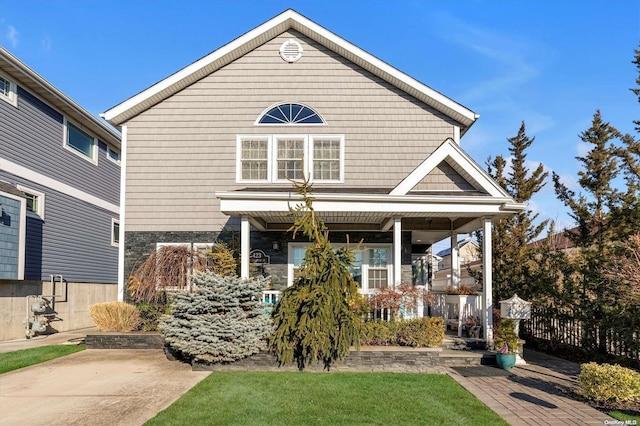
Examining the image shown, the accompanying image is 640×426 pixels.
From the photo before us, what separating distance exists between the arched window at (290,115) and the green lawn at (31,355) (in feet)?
25.3

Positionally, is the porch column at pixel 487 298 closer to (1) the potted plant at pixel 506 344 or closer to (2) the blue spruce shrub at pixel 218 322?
(1) the potted plant at pixel 506 344

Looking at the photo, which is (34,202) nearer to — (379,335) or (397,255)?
(397,255)

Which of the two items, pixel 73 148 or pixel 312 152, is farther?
pixel 73 148

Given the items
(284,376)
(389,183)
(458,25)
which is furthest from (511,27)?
(284,376)

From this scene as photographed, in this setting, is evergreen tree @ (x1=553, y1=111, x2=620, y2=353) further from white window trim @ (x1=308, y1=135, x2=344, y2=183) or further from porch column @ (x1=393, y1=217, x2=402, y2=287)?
white window trim @ (x1=308, y1=135, x2=344, y2=183)

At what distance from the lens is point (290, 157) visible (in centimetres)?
1317

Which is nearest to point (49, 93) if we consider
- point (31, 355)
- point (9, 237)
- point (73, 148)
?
point (73, 148)

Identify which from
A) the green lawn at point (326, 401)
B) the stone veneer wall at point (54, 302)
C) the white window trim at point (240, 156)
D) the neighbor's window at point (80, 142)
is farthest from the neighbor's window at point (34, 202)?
the green lawn at point (326, 401)

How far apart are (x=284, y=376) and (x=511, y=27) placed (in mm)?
9612

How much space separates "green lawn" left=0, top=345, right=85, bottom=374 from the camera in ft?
29.7

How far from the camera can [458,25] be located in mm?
11906

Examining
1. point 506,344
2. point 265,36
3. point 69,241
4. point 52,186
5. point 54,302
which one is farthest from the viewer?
point 69,241

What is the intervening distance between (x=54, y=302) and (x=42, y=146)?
511 centimetres

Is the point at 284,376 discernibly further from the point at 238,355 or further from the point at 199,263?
the point at 199,263
